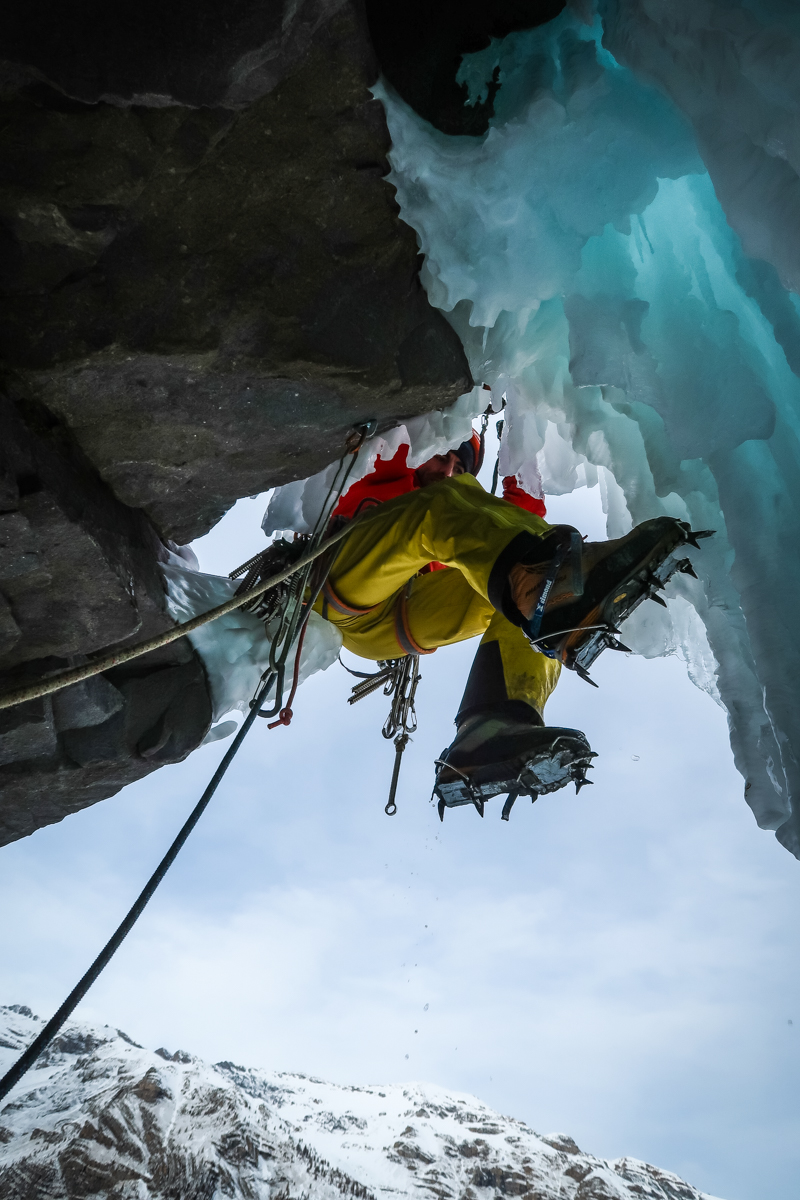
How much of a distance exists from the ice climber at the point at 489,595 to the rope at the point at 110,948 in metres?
0.90

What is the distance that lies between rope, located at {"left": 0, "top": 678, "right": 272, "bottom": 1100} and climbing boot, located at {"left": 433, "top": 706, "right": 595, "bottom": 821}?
2.62 ft

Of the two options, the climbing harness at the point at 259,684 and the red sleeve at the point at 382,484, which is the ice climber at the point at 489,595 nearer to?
the red sleeve at the point at 382,484

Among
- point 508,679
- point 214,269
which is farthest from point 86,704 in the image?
point 214,269

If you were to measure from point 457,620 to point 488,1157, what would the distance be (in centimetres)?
827

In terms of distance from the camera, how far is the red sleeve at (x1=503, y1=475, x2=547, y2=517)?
3.62m

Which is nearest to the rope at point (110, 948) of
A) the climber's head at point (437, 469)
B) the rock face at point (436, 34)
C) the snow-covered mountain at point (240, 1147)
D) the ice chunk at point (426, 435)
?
the ice chunk at point (426, 435)

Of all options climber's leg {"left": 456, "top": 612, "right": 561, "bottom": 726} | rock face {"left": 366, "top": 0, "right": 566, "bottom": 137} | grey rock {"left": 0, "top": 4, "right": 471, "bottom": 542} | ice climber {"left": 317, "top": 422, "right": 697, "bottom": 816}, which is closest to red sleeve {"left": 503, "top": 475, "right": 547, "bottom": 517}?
ice climber {"left": 317, "top": 422, "right": 697, "bottom": 816}

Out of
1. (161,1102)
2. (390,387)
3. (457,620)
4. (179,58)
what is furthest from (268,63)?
(161,1102)

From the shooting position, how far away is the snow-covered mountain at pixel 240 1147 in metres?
6.24

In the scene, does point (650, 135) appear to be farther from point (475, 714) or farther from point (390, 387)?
point (475, 714)

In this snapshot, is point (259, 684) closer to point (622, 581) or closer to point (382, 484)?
point (382, 484)

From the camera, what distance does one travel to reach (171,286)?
2.01 metres

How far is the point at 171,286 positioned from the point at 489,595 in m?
1.24

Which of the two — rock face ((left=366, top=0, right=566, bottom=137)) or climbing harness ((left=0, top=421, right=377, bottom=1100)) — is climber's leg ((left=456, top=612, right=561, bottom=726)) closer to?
climbing harness ((left=0, top=421, right=377, bottom=1100))
